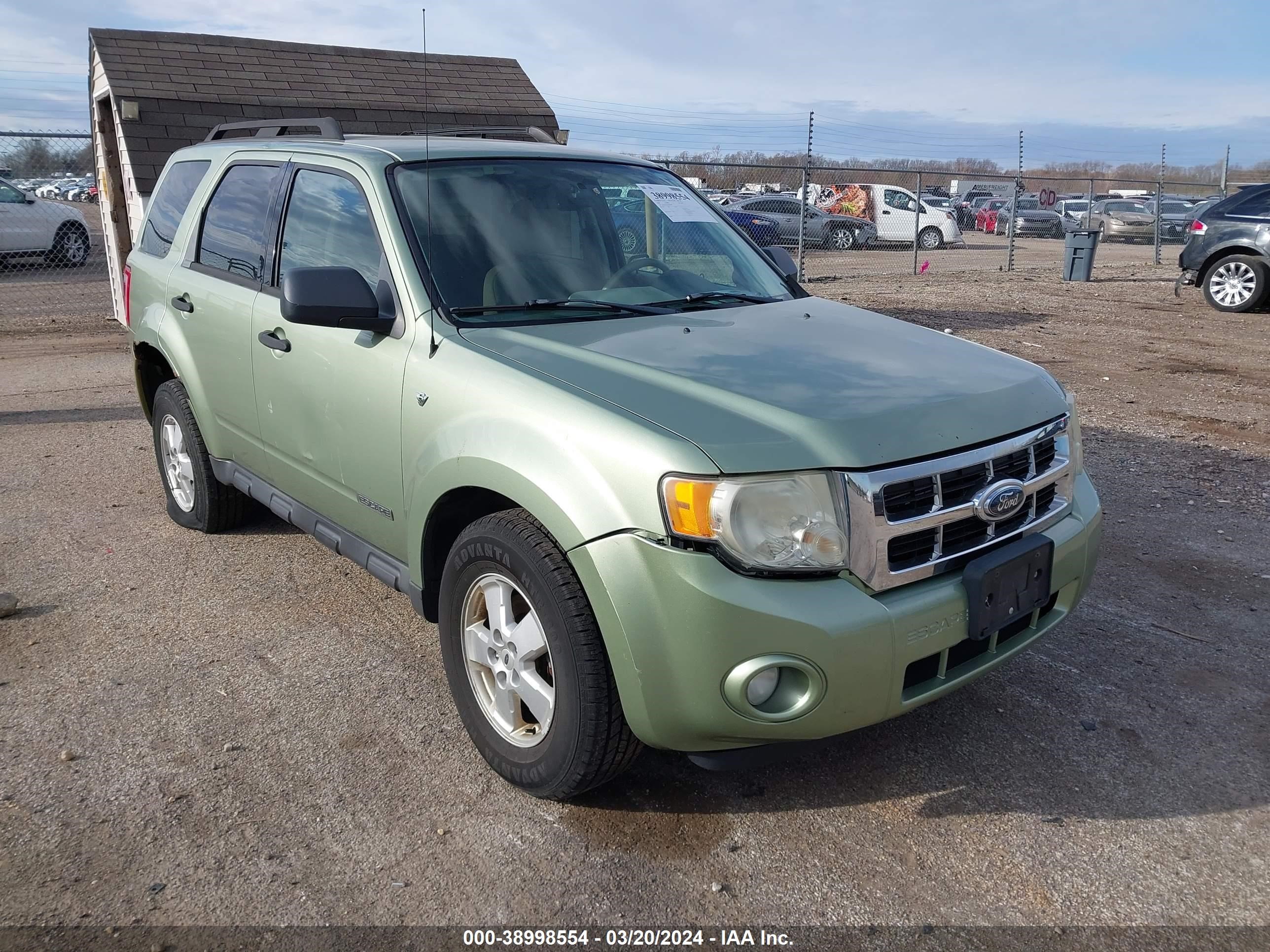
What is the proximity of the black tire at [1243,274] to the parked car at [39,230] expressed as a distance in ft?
56.7

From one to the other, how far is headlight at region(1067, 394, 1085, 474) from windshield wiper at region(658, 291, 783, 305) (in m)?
1.20

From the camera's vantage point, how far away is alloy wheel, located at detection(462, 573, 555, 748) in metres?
2.86

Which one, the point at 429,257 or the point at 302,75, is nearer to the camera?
the point at 429,257

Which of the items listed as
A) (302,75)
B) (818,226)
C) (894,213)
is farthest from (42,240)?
(894,213)

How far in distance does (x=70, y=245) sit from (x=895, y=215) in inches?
793

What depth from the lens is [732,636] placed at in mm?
2420

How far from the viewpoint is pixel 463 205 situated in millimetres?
3627

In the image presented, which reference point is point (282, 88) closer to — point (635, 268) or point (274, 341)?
point (274, 341)

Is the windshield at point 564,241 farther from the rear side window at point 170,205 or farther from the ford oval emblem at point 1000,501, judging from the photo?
the rear side window at point 170,205

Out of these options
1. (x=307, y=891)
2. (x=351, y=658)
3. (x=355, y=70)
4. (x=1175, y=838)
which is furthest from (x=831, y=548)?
(x=355, y=70)

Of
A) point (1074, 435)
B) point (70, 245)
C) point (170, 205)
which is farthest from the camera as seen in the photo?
point (70, 245)

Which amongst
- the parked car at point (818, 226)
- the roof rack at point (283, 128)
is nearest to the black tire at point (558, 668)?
the roof rack at point (283, 128)

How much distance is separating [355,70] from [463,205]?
11.1 metres

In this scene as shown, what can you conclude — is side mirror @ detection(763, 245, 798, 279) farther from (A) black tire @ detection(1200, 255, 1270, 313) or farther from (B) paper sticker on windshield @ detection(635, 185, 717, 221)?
(A) black tire @ detection(1200, 255, 1270, 313)
